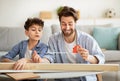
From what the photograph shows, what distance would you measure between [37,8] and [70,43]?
2.79 metres

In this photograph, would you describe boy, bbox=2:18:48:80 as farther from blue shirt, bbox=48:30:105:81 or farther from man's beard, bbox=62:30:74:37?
man's beard, bbox=62:30:74:37

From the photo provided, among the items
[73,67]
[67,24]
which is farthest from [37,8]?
[73,67]

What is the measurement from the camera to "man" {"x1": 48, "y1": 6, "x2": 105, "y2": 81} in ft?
5.44

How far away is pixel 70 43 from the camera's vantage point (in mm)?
1776

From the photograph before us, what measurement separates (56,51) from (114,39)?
2143 millimetres

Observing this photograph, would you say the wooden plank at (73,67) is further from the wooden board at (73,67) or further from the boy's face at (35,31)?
the boy's face at (35,31)

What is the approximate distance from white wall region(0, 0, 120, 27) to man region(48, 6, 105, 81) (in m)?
2.70

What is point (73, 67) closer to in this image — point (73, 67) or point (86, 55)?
point (73, 67)

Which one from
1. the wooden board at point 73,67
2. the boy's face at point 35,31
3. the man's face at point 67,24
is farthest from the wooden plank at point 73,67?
the boy's face at point 35,31

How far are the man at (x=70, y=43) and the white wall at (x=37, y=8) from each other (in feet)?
8.85

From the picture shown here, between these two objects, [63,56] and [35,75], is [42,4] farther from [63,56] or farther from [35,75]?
[35,75]

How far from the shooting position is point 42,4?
14.7 feet

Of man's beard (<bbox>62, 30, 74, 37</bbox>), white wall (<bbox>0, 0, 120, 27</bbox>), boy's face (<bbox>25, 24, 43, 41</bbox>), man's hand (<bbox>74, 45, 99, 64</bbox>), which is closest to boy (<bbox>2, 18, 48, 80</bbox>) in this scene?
boy's face (<bbox>25, 24, 43, 41</bbox>)

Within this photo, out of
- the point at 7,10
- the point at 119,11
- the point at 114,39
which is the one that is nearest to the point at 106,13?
the point at 119,11
